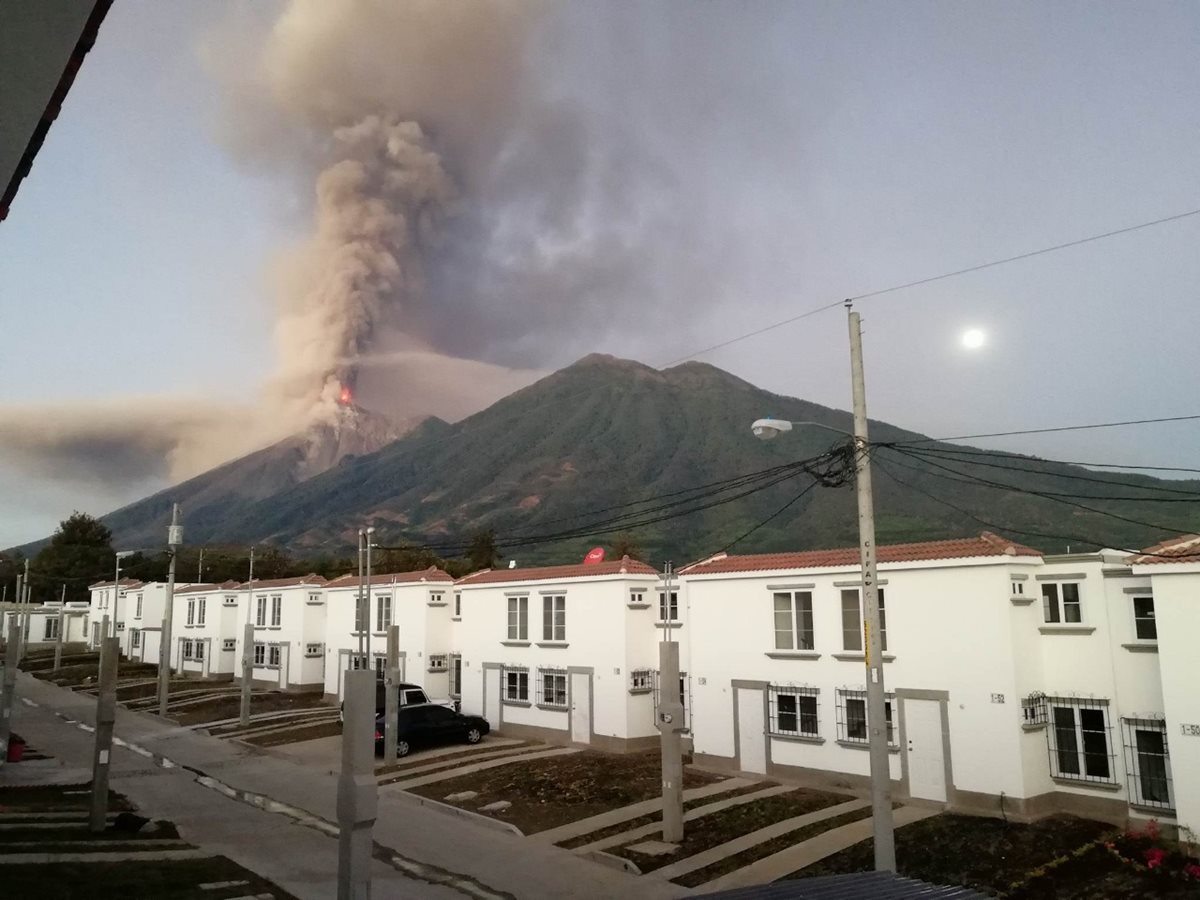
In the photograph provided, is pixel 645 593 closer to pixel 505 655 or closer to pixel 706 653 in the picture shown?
pixel 706 653

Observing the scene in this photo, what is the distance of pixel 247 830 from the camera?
69.4 feet

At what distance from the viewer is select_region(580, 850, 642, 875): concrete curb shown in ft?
58.9

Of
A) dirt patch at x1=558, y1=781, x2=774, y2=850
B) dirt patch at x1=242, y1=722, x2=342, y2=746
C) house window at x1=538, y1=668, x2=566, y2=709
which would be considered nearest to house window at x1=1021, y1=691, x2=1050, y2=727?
dirt patch at x1=558, y1=781, x2=774, y2=850

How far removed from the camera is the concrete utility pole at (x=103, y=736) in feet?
62.5

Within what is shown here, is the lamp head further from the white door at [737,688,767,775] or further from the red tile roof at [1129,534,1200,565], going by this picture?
the white door at [737,688,767,775]

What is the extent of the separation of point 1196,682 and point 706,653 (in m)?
14.0

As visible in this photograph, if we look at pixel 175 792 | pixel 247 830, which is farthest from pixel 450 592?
pixel 247 830

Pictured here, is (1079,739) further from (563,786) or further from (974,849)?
(563,786)

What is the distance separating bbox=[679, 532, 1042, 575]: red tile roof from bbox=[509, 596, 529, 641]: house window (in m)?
9.29

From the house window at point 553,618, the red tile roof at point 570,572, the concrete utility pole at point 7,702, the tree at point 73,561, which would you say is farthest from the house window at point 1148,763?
the tree at point 73,561

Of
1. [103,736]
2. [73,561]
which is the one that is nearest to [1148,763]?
[103,736]

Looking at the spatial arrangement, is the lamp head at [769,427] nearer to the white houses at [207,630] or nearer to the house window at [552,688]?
the house window at [552,688]

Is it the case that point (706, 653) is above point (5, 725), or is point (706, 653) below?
above

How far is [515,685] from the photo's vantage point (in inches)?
1437
